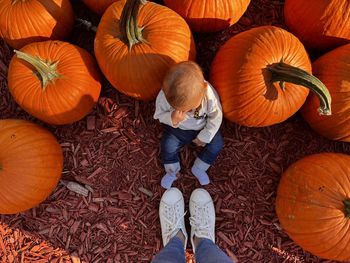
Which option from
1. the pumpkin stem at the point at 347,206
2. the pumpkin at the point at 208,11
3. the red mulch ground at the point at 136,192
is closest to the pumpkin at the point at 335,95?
the red mulch ground at the point at 136,192

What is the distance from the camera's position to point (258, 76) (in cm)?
223

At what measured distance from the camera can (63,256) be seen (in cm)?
273

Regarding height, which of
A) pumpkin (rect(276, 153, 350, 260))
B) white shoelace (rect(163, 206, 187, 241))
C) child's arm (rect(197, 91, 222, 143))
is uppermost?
child's arm (rect(197, 91, 222, 143))

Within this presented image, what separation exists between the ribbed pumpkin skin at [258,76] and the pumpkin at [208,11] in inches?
7.7

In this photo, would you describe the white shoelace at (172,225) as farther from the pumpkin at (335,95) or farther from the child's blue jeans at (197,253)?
the pumpkin at (335,95)

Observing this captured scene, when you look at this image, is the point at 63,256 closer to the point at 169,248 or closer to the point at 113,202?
the point at 113,202

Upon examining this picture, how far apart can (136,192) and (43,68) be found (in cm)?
103

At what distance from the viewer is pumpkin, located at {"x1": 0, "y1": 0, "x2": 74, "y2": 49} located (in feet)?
8.07

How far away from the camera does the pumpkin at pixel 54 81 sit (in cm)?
239

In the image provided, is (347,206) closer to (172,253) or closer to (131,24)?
(172,253)

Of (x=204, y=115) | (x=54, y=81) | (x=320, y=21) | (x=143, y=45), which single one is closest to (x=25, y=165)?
(x=54, y=81)

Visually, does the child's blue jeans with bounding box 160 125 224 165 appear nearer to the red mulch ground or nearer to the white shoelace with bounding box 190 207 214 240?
the red mulch ground

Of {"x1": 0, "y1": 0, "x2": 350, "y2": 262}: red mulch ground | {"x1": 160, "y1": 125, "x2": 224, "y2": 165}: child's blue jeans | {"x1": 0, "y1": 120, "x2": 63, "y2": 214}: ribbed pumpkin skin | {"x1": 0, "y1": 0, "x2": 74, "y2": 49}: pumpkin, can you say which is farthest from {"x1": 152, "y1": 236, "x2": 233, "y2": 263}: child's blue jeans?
{"x1": 0, "y1": 0, "x2": 74, "y2": 49}: pumpkin

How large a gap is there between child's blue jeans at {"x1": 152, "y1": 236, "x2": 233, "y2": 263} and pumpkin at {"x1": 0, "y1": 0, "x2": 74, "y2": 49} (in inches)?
61.2
